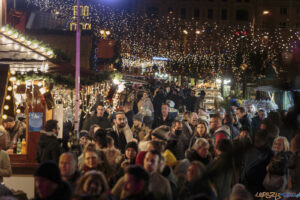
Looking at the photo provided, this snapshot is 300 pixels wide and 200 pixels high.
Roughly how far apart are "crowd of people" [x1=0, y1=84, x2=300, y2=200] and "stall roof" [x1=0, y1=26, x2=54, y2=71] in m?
1.60

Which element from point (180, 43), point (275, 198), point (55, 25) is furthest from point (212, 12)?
point (275, 198)

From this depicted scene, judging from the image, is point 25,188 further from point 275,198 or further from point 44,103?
point 275,198

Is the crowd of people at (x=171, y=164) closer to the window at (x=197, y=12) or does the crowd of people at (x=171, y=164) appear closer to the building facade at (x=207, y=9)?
the building facade at (x=207, y=9)

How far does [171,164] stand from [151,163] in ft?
5.51

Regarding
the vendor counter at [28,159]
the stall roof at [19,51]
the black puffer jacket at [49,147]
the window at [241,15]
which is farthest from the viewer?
the window at [241,15]

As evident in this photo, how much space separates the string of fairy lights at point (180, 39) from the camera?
81.0 ft

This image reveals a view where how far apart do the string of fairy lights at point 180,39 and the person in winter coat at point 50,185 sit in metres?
15.6

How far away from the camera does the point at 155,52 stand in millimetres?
37219

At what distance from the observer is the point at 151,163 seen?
5680 millimetres

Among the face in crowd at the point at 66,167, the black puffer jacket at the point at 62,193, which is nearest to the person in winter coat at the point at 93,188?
the black puffer jacket at the point at 62,193

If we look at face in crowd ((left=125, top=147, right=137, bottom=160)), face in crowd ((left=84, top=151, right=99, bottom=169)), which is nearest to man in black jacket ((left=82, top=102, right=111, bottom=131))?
face in crowd ((left=125, top=147, right=137, bottom=160))

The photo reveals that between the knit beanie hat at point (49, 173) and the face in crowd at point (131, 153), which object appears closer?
the knit beanie hat at point (49, 173)

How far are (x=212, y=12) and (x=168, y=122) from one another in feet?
244

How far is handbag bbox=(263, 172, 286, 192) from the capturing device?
22.2ft
